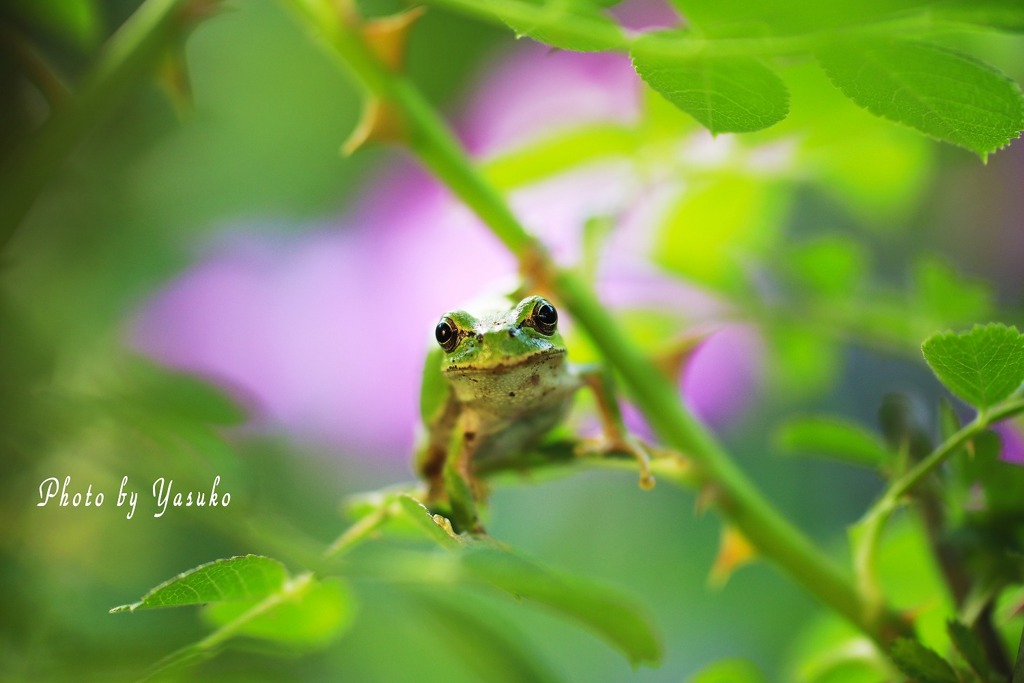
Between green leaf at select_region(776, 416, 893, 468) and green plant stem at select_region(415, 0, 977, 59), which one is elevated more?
green plant stem at select_region(415, 0, 977, 59)

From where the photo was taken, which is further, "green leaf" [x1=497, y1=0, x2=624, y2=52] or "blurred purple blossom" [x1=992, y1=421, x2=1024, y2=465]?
"blurred purple blossom" [x1=992, y1=421, x2=1024, y2=465]

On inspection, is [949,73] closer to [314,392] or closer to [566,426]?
[566,426]

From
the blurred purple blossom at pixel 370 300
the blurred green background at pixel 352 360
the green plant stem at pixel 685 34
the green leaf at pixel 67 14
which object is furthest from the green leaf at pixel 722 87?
the blurred purple blossom at pixel 370 300

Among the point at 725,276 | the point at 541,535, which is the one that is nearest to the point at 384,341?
the point at 541,535

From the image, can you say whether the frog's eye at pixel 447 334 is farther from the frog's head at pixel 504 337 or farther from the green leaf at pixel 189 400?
the green leaf at pixel 189 400

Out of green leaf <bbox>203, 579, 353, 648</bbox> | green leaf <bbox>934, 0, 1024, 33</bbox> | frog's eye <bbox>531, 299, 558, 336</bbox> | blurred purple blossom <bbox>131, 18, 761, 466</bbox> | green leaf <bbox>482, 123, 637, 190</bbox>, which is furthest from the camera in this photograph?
blurred purple blossom <bbox>131, 18, 761, 466</bbox>

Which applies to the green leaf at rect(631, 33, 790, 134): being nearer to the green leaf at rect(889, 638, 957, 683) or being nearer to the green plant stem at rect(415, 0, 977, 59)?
the green plant stem at rect(415, 0, 977, 59)

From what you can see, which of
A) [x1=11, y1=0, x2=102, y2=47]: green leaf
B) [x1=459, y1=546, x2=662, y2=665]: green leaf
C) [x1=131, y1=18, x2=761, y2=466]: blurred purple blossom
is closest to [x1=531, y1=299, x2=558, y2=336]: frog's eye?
[x1=459, y1=546, x2=662, y2=665]: green leaf

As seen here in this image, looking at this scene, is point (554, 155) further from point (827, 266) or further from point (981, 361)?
point (981, 361)
